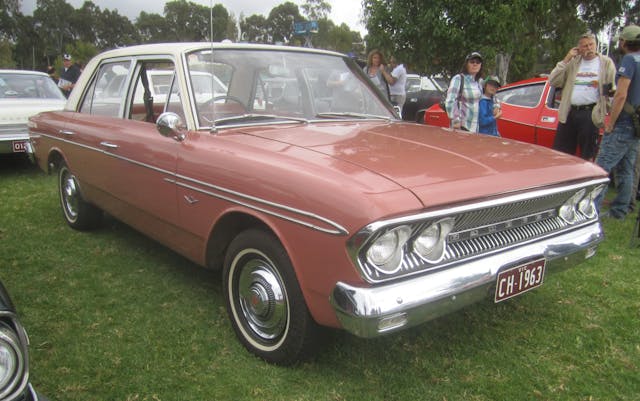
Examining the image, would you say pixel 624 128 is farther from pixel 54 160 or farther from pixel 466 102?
pixel 54 160

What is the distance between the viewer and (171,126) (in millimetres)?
2811

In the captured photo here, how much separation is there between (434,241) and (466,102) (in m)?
3.50

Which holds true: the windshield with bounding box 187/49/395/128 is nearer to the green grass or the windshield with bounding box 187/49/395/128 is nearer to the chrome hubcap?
the chrome hubcap

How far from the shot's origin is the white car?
22.6 feet

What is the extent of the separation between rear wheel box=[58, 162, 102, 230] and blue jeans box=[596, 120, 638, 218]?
472 cm

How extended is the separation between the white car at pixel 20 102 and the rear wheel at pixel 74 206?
271cm

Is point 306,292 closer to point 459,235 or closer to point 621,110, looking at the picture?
point 459,235

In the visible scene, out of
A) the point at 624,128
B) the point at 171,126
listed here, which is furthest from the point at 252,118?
the point at 624,128

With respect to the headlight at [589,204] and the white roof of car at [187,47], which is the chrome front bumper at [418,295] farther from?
the white roof of car at [187,47]

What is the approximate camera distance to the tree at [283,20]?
218 ft

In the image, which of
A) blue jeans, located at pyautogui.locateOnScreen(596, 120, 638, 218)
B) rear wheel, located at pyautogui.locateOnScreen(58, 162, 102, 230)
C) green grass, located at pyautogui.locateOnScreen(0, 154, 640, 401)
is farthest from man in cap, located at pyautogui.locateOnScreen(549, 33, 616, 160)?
rear wheel, located at pyautogui.locateOnScreen(58, 162, 102, 230)

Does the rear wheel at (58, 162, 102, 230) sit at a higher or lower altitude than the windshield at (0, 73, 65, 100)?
lower

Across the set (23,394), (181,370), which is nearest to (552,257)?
(181,370)

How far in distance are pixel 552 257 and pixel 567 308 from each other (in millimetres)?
901
